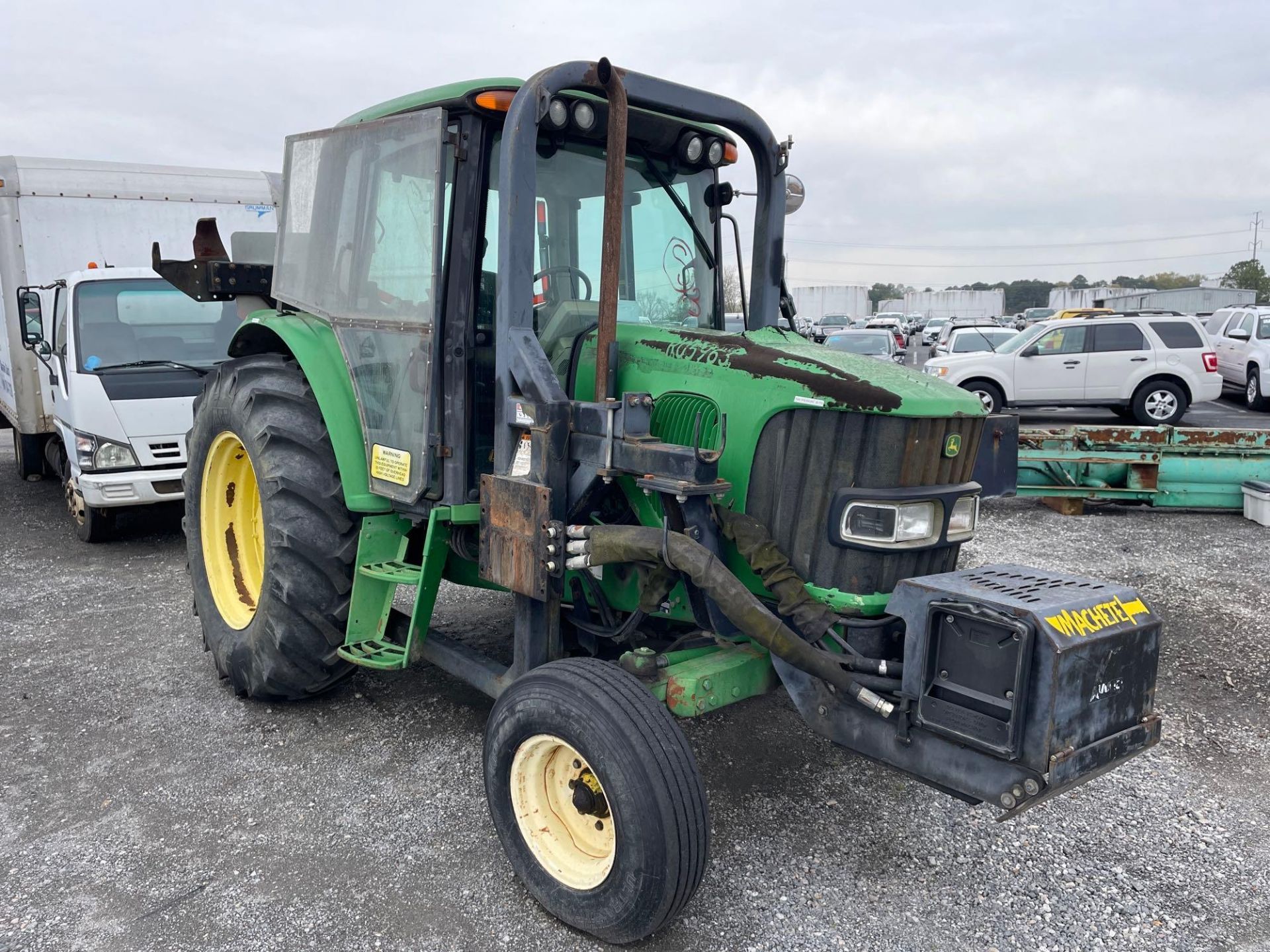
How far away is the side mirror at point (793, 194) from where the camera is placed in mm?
3990

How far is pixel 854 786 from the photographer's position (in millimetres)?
3734

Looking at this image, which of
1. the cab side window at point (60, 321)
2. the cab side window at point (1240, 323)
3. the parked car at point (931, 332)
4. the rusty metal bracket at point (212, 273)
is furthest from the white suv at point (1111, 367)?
the parked car at point (931, 332)

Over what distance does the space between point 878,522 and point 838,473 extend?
19cm

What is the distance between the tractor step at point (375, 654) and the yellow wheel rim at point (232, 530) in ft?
3.16

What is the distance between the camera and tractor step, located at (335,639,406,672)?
3658 mm

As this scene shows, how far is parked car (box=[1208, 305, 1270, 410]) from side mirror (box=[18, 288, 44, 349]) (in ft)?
54.0

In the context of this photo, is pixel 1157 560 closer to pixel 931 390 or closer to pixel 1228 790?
pixel 1228 790

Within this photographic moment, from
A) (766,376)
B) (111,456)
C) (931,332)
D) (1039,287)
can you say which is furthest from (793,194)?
(1039,287)

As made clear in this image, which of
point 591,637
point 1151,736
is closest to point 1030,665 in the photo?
point 1151,736

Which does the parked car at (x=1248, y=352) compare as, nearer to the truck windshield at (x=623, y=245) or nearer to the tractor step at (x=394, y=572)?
the truck windshield at (x=623, y=245)

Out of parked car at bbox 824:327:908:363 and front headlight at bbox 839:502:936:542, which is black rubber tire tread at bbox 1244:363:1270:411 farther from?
front headlight at bbox 839:502:936:542

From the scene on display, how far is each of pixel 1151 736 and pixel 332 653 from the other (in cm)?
299

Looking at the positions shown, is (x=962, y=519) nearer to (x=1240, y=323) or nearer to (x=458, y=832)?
(x=458, y=832)

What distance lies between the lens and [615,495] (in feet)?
11.2
